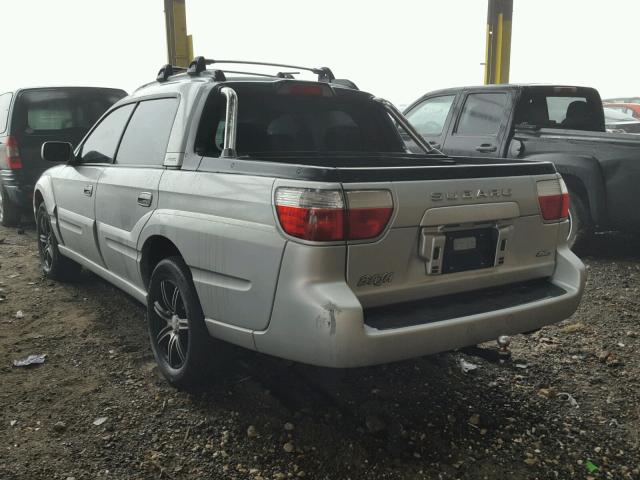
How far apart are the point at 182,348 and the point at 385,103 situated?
6.68ft

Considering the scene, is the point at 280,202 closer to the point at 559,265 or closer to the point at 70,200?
the point at 559,265

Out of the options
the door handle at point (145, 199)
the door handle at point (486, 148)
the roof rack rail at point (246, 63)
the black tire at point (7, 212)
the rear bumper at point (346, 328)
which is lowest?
the black tire at point (7, 212)

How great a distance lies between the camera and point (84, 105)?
8.02 metres

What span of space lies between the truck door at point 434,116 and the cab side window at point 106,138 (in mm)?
3830

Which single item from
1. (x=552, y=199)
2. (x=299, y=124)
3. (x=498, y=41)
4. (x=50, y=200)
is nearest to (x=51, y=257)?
(x=50, y=200)

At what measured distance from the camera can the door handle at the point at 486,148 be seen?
660cm

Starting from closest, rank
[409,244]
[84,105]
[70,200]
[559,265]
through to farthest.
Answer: [409,244] < [559,265] < [70,200] < [84,105]

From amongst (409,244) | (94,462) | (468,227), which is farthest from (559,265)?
(94,462)

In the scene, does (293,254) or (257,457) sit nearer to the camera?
(293,254)

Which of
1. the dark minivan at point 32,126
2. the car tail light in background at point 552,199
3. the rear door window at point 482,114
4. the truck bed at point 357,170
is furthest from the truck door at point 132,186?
the dark minivan at point 32,126

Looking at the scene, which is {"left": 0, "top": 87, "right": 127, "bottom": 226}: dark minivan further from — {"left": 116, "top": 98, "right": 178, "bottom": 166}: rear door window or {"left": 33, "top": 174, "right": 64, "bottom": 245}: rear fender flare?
{"left": 116, "top": 98, "right": 178, "bottom": 166}: rear door window

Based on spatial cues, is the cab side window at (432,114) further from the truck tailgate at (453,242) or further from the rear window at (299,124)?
the truck tailgate at (453,242)

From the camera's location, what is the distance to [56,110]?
25.7 feet

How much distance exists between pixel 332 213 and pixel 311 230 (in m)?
0.10
